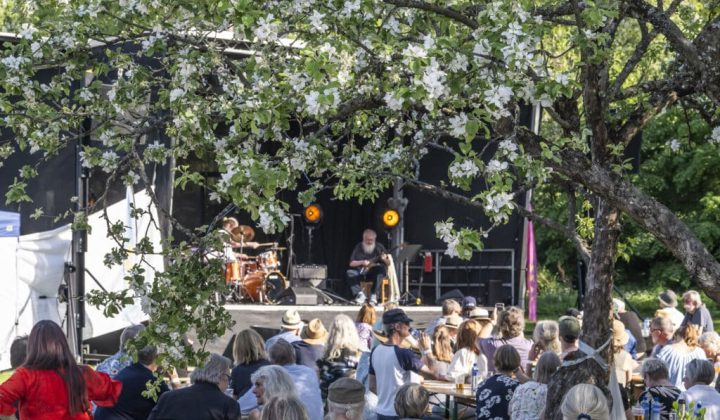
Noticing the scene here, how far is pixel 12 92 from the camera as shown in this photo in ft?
20.2

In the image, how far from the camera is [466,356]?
392 inches

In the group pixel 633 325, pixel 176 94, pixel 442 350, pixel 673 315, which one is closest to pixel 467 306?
pixel 633 325

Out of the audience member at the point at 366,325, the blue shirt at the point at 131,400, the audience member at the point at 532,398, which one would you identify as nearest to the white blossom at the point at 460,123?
the audience member at the point at 532,398

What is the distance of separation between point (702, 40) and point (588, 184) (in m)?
0.89

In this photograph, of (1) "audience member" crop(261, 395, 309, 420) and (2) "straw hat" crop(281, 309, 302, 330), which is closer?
(1) "audience member" crop(261, 395, 309, 420)

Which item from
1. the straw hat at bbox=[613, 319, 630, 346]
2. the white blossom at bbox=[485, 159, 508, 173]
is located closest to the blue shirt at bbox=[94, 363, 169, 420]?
the white blossom at bbox=[485, 159, 508, 173]

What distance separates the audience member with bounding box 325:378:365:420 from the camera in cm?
610

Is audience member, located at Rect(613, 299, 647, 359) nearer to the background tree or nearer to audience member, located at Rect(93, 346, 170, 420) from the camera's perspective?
the background tree

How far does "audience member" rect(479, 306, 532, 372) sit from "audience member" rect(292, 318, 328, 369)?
55.4 inches

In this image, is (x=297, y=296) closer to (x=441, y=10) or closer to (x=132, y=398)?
(x=132, y=398)

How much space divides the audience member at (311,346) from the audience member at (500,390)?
6.91ft

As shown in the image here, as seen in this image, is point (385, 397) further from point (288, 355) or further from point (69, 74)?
point (69, 74)

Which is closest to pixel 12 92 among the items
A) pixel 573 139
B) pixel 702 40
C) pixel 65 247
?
pixel 573 139

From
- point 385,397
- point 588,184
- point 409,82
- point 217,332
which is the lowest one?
point 385,397
